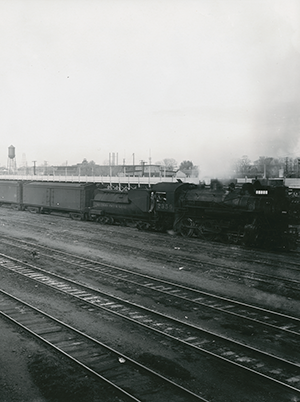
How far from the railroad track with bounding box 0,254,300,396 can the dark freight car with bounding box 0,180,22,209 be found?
27.1 meters

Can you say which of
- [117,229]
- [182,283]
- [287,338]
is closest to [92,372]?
[287,338]

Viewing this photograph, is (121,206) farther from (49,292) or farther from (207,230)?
(49,292)

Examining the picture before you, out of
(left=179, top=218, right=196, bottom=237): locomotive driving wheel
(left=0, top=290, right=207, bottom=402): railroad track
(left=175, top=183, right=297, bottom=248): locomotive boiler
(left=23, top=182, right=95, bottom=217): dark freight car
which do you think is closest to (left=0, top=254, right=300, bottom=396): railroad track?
(left=0, top=290, right=207, bottom=402): railroad track

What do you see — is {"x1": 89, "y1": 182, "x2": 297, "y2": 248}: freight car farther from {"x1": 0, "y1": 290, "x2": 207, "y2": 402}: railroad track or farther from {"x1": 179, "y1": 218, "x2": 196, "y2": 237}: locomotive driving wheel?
{"x1": 0, "y1": 290, "x2": 207, "y2": 402}: railroad track

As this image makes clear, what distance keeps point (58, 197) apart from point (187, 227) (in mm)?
14346

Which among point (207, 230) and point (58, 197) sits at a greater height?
point (58, 197)

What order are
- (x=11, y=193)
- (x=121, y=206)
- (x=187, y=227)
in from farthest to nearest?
(x=11, y=193), (x=121, y=206), (x=187, y=227)

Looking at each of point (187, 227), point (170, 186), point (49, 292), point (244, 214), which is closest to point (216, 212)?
point (244, 214)

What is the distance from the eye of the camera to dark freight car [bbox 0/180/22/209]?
121 feet

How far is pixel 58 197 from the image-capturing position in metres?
31.4

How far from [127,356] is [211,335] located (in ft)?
6.47

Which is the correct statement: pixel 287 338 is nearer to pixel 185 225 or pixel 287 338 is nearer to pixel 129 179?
pixel 185 225

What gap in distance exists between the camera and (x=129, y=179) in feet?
109

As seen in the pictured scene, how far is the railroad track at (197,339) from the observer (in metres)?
6.39
